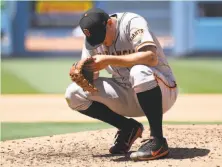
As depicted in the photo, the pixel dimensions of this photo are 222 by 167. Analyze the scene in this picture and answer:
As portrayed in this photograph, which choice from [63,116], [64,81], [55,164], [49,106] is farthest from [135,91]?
[64,81]

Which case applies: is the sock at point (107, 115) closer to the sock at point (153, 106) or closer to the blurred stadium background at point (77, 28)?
the sock at point (153, 106)

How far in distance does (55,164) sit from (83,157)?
0.35m

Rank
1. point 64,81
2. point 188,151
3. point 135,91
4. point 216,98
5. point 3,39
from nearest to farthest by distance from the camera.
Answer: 1. point 135,91
2. point 188,151
3. point 216,98
4. point 64,81
5. point 3,39

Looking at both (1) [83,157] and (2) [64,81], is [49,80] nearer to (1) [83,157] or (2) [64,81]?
A: (2) [64,81]

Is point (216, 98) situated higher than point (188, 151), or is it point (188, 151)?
point (188, 151)

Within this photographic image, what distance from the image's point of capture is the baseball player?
16.2 feet

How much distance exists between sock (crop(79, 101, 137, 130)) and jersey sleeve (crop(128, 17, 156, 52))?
24.6 inches

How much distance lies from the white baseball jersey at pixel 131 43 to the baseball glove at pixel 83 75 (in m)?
0.24

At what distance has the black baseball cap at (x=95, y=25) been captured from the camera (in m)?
4.96

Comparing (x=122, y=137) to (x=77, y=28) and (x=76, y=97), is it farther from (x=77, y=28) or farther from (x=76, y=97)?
(x=77, y=28)

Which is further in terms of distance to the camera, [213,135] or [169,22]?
[169,22]

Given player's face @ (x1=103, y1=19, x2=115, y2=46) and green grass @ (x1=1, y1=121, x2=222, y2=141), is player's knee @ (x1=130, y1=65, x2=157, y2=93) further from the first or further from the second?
green grass @ (x1=1, y1=121, x2=222, y2=141)

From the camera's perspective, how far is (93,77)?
5254 millimetres

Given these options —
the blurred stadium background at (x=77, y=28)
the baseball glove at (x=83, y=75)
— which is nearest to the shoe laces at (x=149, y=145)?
the baseball glove at (x=83, y=75)
